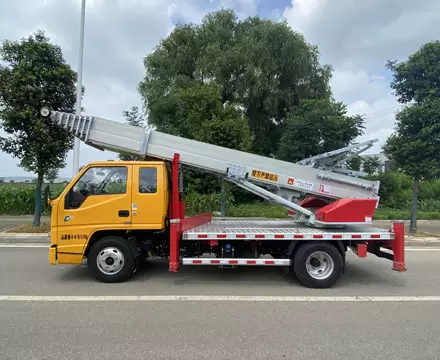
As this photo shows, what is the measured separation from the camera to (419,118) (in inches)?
450

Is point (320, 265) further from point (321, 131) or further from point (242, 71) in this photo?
point (242, 71)

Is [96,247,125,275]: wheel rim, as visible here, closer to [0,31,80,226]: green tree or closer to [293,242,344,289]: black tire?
[293,242,344,289]: black tire

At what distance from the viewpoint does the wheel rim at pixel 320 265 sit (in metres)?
5.84

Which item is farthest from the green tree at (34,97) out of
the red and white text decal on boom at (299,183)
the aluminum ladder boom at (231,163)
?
the red and white text decal on boom at (299,183)

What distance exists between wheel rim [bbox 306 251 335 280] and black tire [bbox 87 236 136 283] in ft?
10.0

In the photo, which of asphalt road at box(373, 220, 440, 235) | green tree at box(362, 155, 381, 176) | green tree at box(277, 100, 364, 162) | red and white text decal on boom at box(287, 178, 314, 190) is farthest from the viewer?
green tree at box(362, 155, 381, 176)

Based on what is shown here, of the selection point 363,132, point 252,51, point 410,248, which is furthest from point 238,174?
point 252,51

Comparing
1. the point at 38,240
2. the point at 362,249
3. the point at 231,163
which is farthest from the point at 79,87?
the point at 362,249

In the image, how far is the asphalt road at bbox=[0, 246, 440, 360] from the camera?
141 inches

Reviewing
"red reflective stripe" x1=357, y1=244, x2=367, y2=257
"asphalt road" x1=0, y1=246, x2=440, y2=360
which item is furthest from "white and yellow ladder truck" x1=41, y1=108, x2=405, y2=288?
"asphalt road" x1=0, y1=246, x2=440, y2=360

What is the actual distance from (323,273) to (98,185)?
13.6 feet

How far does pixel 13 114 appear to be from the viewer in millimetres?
10312

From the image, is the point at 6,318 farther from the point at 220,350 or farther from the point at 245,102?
the point at 245,102

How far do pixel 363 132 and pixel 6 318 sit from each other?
17353mm
